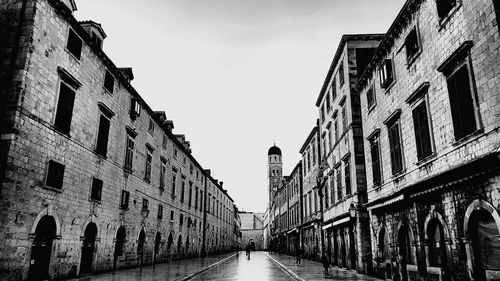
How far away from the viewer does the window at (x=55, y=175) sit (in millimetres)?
14008

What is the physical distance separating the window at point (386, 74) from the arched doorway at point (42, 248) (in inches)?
628

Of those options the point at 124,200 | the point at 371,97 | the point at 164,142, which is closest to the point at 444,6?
the point at 371,97

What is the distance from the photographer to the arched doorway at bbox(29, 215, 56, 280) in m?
13.1

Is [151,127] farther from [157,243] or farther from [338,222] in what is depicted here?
[338,222]

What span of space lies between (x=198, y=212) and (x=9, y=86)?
109ft

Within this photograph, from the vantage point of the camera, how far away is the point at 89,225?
1741cm

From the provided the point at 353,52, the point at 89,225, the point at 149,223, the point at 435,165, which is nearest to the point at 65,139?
the point at 89,225

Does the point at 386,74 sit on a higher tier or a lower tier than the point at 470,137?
higher

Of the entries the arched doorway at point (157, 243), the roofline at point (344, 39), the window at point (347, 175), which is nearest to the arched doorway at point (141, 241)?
the arched doorway at point (157, 243)

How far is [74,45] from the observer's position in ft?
53.4

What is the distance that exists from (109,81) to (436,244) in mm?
18336

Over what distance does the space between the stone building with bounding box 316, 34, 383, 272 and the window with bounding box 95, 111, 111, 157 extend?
1420 cm

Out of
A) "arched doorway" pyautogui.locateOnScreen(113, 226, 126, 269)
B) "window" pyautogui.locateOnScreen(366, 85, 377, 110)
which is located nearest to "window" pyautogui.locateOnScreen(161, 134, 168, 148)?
"arched doorway" pyautogui.locateOnScreen(113, 226, 126, 269)

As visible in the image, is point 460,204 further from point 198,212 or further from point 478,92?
point 198,212
